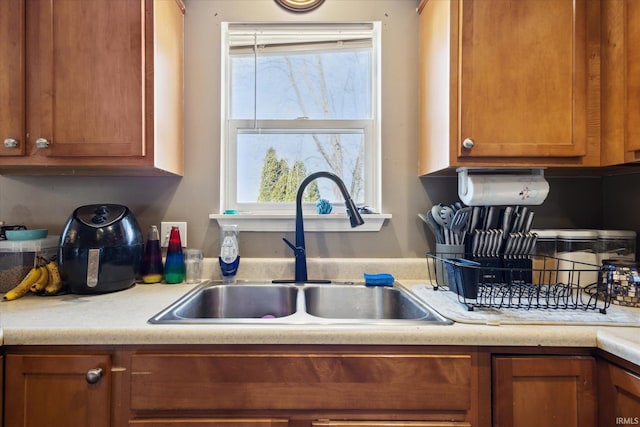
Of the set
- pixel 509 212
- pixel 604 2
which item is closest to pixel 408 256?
pixel 509 212

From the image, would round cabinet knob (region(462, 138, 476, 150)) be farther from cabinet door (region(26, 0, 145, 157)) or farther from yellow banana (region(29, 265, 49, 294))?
yellow banana (region(29, 265, 49, 294))

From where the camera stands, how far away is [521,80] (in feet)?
3.75

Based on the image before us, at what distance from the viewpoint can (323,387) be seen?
2.78ft

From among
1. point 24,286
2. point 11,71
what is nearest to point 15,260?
point 24,286

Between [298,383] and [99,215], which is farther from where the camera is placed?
[99,215]

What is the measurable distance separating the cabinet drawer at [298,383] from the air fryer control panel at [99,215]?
1.85 ft

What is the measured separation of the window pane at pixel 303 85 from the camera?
5.22ft

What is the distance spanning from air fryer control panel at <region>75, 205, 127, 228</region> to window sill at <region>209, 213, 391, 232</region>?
346 millimetres

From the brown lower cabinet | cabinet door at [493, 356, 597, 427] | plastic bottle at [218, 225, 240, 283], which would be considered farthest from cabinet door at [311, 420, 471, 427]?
plastic bottle at [218, 225, 240, 283]

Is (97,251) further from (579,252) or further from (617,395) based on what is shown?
(579,252)

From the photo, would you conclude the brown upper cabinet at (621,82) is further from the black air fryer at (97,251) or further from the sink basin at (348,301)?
the black air fryer at (97,251)

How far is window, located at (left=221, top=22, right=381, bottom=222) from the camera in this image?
1.57 metres

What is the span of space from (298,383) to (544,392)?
599mm

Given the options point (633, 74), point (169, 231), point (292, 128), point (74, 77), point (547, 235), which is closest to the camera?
point (633, 74)
